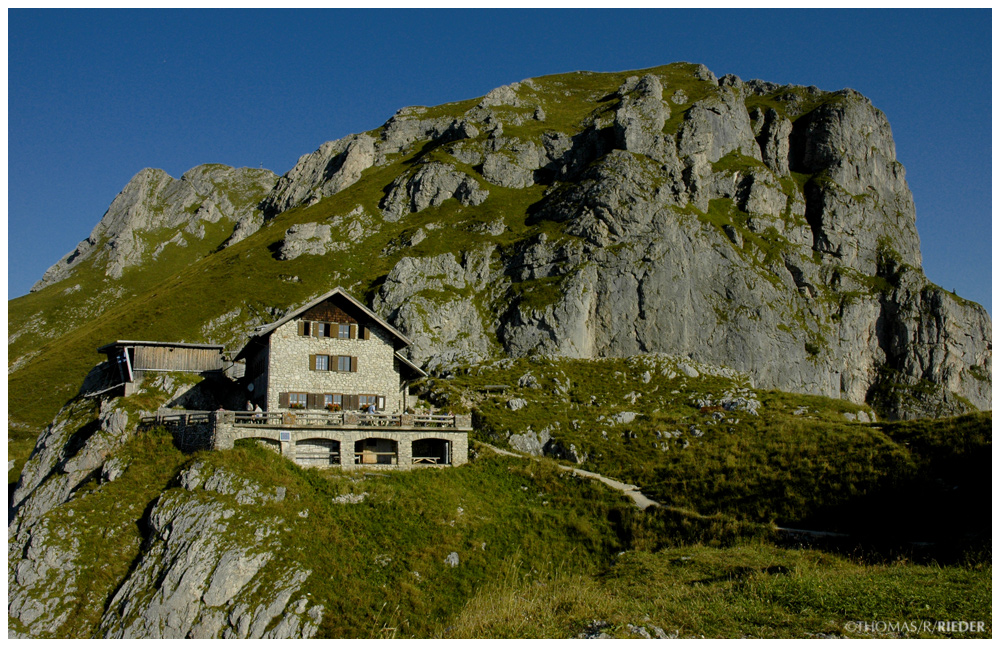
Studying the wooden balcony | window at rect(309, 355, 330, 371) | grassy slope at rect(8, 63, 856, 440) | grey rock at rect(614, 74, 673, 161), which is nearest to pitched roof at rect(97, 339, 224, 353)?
the wooden balcony

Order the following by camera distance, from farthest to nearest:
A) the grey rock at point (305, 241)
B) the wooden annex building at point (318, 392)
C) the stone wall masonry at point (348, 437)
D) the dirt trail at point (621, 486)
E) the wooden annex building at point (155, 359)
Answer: the grey rock at point (305, 241) → the wooden annex building at point (155, 359) → the wooden annex building at point (318, 392) → the stone wall masonry at point (348, 437) → the dirt trail at point (621, 486)

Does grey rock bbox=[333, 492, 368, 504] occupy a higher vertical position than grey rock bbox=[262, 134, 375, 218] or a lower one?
lower

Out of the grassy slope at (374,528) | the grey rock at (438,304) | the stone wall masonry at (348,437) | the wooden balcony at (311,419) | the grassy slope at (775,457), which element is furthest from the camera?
the grey rock at (438,304)

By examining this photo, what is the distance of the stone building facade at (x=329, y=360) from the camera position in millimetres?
45406

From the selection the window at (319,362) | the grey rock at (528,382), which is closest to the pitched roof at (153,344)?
the window at (319,362)

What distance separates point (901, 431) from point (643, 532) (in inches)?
770

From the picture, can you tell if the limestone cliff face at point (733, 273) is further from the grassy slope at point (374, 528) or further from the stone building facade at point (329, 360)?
the grassy slope at point (374, 528)

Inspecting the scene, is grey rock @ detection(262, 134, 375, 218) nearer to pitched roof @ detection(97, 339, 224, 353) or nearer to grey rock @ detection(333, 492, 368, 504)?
pitched roof @ detection(97, 339, 224, 353)

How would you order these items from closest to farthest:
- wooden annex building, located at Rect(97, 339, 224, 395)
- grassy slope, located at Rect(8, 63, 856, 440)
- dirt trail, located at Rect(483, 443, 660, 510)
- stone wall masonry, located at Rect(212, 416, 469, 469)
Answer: dirt trail, located at Rect(483, 443, 660, 510)
stone wall masonry, located at Rect(212, 416, 469, 469)
wooden annex building, located at Rect(97, 339, 224, 395)
grassy slope, located at Rect(8, 63, 856, 440)

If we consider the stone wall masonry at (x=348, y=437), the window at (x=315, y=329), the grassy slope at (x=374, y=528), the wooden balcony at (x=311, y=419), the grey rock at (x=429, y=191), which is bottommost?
the grassy slope at (x=374, y=528)

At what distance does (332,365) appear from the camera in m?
46.7

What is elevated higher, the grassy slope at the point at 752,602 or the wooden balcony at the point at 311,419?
the wooden balcony at the point at 311,419

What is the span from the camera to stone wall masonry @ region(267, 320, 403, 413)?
149 ft
